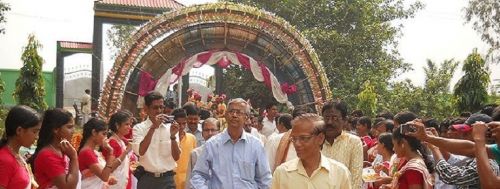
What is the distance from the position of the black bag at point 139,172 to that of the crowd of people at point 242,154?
1cm

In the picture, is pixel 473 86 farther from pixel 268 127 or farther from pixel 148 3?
pixel 148 3

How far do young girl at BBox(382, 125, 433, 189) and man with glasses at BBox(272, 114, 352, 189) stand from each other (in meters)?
1.00

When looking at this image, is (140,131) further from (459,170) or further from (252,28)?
(252,28)

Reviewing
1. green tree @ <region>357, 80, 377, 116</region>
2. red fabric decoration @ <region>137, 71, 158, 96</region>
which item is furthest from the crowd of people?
green tree @ <region>357, 80, 377, 116</region>

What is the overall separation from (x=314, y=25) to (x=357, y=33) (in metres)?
1.78

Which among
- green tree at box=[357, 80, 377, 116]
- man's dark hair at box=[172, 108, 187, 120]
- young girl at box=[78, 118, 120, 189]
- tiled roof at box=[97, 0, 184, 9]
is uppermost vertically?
tiled roof at box=[97, 0, 184, 9]

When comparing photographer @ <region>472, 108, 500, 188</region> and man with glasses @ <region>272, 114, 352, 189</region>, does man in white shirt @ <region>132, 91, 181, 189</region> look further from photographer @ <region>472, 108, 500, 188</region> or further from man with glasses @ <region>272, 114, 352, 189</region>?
photographer @ <region>472, 108, 500, 188</region>

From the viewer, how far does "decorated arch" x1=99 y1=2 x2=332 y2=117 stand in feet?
53.0

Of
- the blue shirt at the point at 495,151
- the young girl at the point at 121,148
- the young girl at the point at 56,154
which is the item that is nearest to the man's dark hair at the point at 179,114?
the young girl at the point at 121,148

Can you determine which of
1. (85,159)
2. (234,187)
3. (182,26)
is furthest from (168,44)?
(234,187)

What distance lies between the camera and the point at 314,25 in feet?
90.5

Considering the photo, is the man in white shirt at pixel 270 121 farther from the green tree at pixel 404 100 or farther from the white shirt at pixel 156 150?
the green tree at pixel 404 100

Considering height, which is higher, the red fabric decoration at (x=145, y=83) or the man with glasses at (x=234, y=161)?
the red fabric decoration at (x=145, y=83)

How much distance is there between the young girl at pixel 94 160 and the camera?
6234mm
